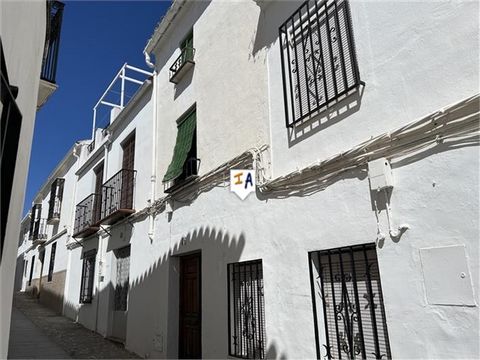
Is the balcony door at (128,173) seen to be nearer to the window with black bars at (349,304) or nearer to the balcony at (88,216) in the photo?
the balcony at (88,216)

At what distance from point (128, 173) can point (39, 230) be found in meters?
13.6

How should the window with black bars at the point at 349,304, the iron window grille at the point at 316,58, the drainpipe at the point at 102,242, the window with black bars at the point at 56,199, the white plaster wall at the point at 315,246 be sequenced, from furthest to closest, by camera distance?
the window with black bars at the point at 56,199
the drainpipe at the point at 102,242
the iron window grille at the point at 316,58
the window with black bars at the point at 349,304
the white plaster wall at the point at 315,246

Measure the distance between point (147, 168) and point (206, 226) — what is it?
3.57 metres

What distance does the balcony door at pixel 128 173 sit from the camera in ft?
33.9

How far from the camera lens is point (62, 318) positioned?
1421 cm

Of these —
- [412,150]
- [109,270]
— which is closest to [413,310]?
[412,150]

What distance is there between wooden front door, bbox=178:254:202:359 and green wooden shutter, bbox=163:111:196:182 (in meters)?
1.75

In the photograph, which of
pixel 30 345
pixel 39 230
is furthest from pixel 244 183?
pixel 39 230

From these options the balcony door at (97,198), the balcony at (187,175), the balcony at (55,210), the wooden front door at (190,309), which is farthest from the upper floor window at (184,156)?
the balcony at (55,210)

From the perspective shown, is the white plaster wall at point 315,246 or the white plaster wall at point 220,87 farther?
the white plaster wall at point 220,87

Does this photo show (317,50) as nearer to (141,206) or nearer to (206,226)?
(206,226)

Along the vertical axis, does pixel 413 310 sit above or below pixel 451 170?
below

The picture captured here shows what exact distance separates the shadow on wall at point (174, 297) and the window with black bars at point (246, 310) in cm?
11

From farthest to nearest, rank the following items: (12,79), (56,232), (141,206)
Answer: (56,232) → (141,206) → (12,79)
